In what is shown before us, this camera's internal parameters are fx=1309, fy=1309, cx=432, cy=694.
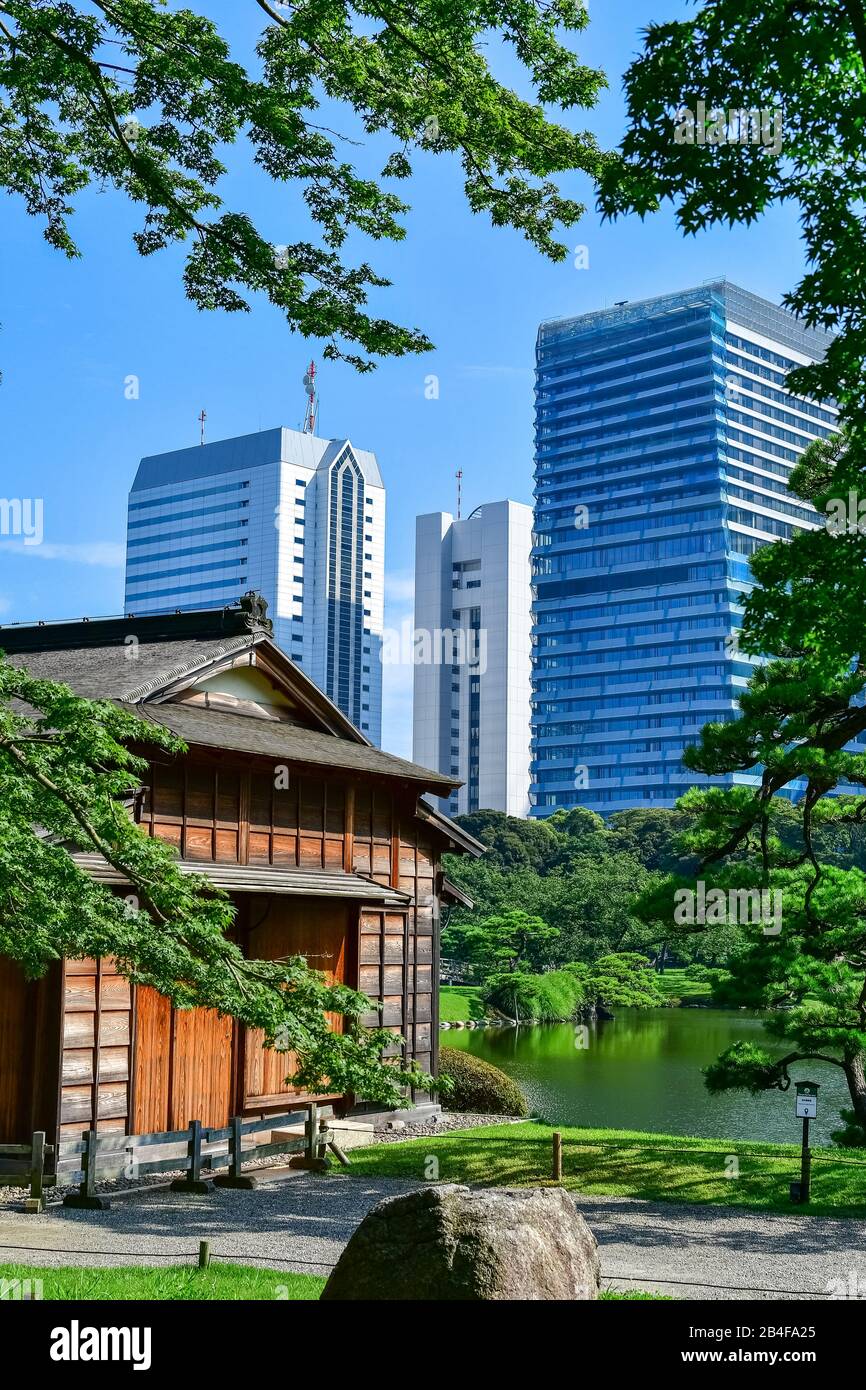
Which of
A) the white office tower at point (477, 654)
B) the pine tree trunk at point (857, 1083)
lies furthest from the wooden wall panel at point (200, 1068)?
the white office tower at point (477, 654)

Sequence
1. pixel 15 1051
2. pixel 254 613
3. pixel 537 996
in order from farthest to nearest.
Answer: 1. pixel 537 996
2. pixel 254 613
3. pixel 15 1051

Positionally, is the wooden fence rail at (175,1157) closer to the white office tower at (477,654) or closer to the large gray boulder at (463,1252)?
the large gray boulder at (463,1252)

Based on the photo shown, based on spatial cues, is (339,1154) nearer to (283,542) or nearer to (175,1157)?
(175,1157)

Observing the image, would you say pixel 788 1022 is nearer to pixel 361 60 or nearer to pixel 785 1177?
pixel 785 1177

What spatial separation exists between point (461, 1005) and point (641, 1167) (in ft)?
144

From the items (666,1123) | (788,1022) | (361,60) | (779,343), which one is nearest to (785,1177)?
(788,1022)

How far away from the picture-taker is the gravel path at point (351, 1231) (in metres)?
12.6

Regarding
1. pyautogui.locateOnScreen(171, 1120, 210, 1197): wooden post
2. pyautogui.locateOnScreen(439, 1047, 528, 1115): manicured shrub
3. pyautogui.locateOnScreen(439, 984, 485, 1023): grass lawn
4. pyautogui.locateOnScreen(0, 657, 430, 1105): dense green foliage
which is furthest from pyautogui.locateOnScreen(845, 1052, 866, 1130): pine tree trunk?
pyautogui.locateOnScreen(439, 984, 485, 1023): grass lawn

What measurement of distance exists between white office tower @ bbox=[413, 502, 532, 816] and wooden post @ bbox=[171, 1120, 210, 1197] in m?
139

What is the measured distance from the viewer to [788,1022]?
17812 mm

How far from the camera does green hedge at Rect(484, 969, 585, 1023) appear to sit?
60.1 meters

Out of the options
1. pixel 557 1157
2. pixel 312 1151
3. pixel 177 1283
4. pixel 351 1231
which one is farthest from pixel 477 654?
pixel 177 1283

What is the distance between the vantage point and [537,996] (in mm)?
60062

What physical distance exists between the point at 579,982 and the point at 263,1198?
46.4m
